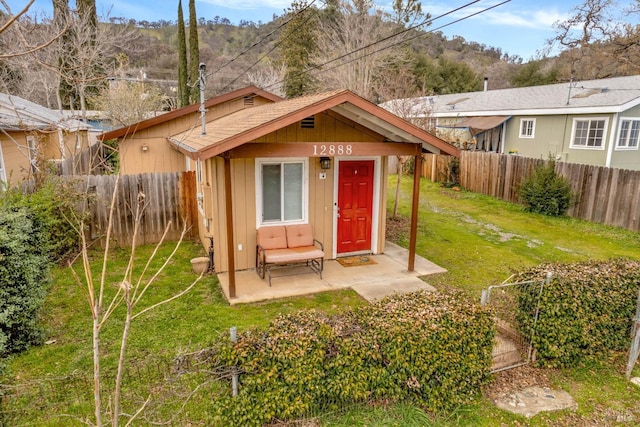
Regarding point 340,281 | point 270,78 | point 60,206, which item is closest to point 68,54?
point 60,206

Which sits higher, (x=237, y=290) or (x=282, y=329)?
(x=282, y=329)

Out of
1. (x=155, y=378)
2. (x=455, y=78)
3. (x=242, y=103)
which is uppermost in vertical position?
(x=455, y=78)

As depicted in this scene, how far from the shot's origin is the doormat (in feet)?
30.1

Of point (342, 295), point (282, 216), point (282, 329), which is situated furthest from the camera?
A: point (282, 216)

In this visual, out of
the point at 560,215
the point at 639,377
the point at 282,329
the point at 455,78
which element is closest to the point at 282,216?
the point at 282,329

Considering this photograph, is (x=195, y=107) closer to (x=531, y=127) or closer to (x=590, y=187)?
(x=590, y=187)

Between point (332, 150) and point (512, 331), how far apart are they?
4.15 metres

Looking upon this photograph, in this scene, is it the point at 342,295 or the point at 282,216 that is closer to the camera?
the point at 342,295

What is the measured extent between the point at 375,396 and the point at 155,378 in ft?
7.89

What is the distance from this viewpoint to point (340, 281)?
820cm

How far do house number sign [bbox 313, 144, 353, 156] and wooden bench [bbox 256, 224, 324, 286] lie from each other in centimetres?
200

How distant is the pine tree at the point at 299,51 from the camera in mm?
34312

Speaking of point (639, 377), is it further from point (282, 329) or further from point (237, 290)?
point (237, 290)

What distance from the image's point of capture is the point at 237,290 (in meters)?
7.64
